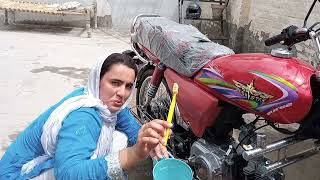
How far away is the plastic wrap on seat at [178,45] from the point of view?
2.55 m

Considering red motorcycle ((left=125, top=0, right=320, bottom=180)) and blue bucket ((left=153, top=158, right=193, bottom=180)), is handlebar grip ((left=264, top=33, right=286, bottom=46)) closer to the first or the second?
red motorcycle ((left=125, top=0, right=320, bottom=180))

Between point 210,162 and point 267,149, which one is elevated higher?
point 267,149

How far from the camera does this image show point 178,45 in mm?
2859

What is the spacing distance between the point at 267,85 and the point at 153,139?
86 cm

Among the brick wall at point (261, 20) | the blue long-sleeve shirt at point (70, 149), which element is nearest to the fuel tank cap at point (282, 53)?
the blue long-sleeve shirt at point (70, 149)

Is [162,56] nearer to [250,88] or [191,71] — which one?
[191,71]

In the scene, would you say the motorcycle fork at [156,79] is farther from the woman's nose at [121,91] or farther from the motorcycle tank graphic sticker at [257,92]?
the woman's nose at [121,91]

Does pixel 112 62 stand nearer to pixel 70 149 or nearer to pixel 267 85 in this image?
pixel 70 149

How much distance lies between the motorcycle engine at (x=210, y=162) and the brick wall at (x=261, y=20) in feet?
12.5

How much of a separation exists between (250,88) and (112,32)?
7875 mm

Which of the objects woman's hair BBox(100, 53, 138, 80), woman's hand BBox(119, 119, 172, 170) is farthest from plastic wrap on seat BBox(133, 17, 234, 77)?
woman's hand BBox(119, 119, 172, 170)

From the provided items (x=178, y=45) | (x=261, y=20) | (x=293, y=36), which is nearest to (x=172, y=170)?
(x=293, y=36)

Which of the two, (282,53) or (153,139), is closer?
(153,139)

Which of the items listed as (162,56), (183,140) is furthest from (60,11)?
(183,140)
